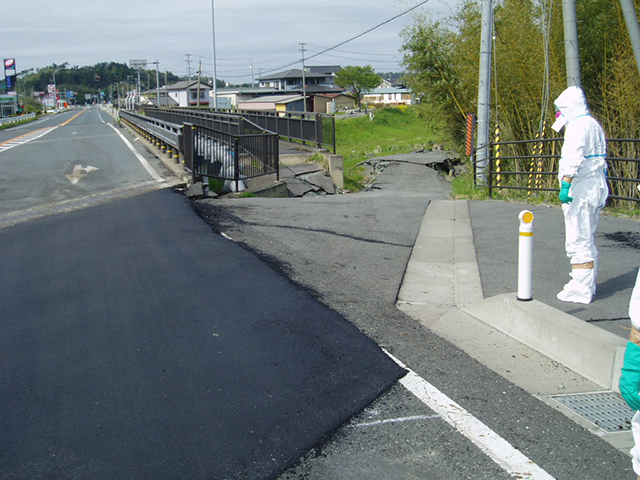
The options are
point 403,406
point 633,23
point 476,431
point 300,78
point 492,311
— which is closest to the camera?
point 476,431

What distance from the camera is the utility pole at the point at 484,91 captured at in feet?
50.4

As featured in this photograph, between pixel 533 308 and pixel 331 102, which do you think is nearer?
pixel 533 308

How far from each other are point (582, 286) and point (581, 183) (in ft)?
3.37

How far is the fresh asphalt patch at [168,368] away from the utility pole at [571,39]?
6.46 metres

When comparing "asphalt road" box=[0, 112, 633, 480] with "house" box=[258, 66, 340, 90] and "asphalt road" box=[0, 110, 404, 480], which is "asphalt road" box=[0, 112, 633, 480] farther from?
"house" box=[258, 66, 340, 90]

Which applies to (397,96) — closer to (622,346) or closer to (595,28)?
(595,28)

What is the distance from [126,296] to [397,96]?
134 metres

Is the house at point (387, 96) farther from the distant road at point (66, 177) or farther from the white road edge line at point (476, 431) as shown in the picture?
the white road edge line at point (476, 431)

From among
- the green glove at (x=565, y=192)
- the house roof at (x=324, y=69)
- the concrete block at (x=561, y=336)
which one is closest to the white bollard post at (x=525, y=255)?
the concrete block at (x=561, y=336)

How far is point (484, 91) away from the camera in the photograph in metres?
15.7

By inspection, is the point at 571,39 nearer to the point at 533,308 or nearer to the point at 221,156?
the point at 533,308

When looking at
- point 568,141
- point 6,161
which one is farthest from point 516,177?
point 6,161

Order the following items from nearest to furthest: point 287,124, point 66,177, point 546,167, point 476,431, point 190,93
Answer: point 476,431
point 546,167
point 66,177
point 287,124
point 190,93

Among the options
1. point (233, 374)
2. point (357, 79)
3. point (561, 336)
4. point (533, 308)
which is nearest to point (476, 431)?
point (561, 336)
